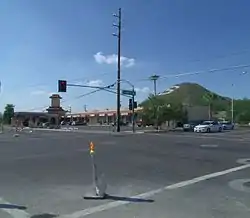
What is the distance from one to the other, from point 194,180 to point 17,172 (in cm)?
577

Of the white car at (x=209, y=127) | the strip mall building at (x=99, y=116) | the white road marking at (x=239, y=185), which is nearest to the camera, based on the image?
the white road marking at (x=239, y=185)

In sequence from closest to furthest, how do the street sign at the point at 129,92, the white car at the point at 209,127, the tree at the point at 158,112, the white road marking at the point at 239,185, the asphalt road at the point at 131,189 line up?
the asphalt road at the point at 131,189 < the white road marking at the point at 239,185 < the street sign at the point at 129,92 < the white car at the point at 209,127 < the tree at the point at 158,112

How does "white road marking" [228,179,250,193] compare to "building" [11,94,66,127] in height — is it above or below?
below

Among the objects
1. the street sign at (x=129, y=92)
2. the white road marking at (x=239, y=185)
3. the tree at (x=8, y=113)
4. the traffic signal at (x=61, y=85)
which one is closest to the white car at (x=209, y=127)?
the street sign at (x=129, y=92)

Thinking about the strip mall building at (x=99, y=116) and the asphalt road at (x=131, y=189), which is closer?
the asphalt road at (x=131, y=189)

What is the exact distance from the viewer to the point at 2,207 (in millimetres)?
8109

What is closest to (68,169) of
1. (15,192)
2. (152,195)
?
(15,192)

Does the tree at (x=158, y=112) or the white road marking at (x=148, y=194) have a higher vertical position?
the tree at (x=158, y=112)

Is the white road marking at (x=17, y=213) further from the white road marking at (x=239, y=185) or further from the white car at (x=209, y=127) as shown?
the white car at (x=209, y=127)

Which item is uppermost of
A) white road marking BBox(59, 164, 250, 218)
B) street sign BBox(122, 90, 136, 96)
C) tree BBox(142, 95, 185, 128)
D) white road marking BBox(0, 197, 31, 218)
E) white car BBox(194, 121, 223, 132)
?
street sign BBox(122, 90, 136, 96)

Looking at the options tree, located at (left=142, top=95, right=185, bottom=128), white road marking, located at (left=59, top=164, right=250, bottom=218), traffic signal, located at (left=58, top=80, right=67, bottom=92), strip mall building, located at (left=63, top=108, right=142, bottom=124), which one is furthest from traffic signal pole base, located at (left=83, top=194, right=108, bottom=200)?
strip mall building, located at (left=63, top=108, right=142, bottom=124)

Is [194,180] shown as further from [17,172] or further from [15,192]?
[17,172]

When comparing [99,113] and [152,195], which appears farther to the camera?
[99,113]

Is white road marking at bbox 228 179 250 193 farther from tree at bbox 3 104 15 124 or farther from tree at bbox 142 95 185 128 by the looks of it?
tree at bbox 3 104 15 124
